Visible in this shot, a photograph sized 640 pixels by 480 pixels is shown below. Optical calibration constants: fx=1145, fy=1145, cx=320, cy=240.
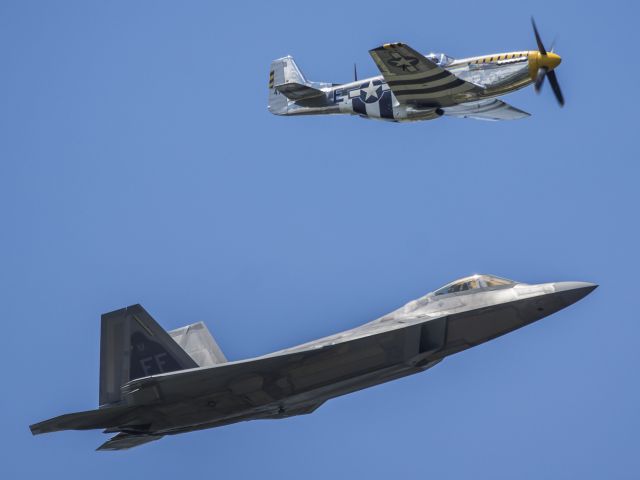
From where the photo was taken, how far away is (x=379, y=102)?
154 ft

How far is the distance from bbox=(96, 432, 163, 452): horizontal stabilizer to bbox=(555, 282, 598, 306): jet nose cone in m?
11.4

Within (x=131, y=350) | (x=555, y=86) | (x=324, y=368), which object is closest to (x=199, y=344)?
(x=131, y=350)

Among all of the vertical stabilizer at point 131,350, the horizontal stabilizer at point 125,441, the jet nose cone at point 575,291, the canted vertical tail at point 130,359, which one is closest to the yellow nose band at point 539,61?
the jet nose cone at point 575,291

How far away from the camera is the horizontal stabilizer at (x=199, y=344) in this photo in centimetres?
3409

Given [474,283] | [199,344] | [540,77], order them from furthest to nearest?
1. [540,77]
2. [199,344]
3. [474,283]

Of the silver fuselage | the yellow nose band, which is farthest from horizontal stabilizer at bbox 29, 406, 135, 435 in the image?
the yellow nose band

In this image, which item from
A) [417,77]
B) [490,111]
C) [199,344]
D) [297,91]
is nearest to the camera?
[199,344]

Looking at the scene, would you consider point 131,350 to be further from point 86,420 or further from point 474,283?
point 474,283

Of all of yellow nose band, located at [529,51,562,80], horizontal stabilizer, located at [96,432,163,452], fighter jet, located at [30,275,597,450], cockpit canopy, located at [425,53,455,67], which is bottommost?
horizontal stabilizer, located at [96,432,163,452]

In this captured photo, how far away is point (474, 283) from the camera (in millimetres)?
29266

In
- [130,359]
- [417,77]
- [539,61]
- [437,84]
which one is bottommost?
[130,359]

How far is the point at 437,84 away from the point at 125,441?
19.9m

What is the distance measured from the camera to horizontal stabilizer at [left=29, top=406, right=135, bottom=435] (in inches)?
1135

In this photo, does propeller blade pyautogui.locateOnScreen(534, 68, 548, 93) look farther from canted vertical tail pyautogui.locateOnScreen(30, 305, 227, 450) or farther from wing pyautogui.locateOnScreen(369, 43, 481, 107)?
canted vertical tail pyautogui.locateOnScreen(30, 305, 227, 450)
